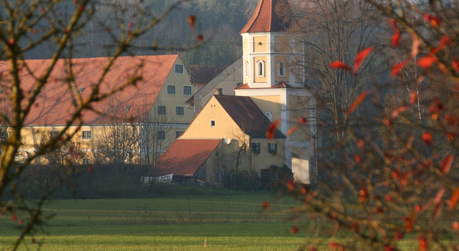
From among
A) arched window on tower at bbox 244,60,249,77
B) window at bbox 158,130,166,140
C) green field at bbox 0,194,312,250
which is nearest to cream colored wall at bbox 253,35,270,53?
arched window on tower at bbox 244,60,249,77

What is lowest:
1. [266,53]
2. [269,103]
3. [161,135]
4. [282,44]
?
[161,135]

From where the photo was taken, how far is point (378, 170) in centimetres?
472

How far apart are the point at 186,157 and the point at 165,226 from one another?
104 feet

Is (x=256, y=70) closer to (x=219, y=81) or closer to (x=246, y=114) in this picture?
(x=246, y=114)

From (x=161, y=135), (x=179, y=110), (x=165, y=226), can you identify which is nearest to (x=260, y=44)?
(x=179, y=110)

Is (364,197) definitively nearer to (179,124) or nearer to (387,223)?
(387,223)

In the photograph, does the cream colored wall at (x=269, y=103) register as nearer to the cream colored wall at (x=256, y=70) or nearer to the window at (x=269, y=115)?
the window at (x=269, y=115)

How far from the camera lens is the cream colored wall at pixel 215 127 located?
71562 millimetres

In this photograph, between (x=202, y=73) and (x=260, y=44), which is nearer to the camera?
(x=260, y=44)

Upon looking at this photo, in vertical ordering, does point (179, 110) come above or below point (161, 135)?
above

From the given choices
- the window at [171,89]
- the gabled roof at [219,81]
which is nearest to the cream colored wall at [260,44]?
the window at [171,89]

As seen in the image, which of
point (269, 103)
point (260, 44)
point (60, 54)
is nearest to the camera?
point (60, 54)

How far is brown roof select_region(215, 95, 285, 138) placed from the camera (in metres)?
71.9

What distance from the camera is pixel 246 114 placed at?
7400 cm
